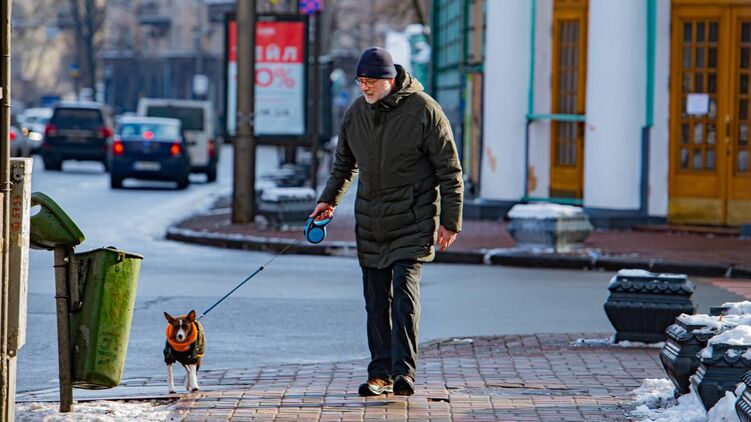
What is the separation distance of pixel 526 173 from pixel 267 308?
10841 millimetres

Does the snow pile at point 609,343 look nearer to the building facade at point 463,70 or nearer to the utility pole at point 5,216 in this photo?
the utility pole at point 5,216

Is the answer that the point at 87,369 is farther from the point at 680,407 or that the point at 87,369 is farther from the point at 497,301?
the point at 497,301

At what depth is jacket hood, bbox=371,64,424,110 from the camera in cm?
789

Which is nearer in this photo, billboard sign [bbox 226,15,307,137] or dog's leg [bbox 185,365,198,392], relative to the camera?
dog's leg [bbox 185,365,198,392]

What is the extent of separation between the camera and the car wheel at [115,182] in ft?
109

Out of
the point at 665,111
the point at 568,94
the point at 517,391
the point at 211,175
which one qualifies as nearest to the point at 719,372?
the point at 517,391

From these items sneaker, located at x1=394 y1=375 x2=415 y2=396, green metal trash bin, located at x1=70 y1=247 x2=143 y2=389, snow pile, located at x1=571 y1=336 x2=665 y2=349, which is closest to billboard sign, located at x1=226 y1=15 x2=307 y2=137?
snow pile, located at x1=571 y1=336 x2=665 y2=349

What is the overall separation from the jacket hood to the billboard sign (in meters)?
15.2

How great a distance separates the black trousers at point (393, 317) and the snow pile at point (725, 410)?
1805 millimetres

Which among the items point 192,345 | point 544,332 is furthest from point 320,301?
point 192,345

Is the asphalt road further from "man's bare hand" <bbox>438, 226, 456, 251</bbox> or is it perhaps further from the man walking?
"man's bare hand" <bbox>438, 226, 456, 251</bbox>

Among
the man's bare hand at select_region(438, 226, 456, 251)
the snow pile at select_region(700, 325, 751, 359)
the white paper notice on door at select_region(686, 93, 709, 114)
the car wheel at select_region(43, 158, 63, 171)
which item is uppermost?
the white paper notice on door at select_region(686, 93, 709, 114)

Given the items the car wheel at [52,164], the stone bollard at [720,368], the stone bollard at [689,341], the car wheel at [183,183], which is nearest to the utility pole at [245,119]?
the car wheel at [183,183]

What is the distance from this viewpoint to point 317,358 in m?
10.2
